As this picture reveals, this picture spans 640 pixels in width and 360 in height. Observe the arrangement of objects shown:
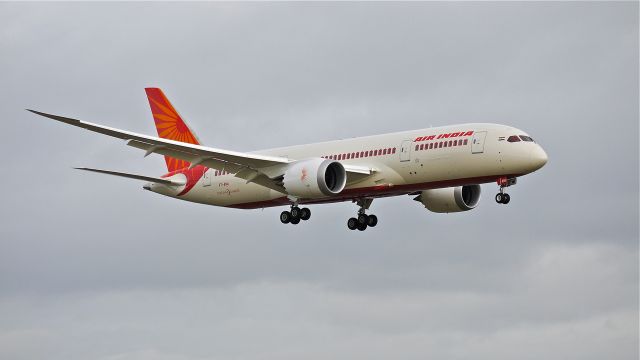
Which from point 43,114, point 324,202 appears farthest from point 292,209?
point 43,114

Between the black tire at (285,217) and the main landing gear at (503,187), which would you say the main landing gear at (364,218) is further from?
the main landing gear at (503,187)

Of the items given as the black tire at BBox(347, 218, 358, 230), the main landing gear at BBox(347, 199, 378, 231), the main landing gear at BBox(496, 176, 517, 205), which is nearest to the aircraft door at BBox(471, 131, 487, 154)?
the main landing gear at BBox(496, 176, 517, 205)

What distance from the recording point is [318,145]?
77312mm

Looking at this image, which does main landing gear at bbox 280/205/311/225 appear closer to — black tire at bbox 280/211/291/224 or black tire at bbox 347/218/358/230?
black tire at bbox 280/211/291/224

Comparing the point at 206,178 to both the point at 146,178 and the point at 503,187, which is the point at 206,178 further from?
the point at 503,187

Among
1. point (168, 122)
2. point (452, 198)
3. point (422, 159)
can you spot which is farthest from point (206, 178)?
point (422, 159)

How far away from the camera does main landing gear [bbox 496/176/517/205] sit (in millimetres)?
69062

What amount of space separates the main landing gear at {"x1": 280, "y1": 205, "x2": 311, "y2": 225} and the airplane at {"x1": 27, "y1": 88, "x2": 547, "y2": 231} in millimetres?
54

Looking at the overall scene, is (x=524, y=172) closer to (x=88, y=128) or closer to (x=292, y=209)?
(x=292, y=209)

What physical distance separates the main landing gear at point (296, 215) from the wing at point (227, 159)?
123 cm

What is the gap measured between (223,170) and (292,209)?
4282 millimetres

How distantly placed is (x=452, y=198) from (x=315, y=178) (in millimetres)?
11358

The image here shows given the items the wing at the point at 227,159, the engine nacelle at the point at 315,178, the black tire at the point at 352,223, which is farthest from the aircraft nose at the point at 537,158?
the black tire at the point at 352,223

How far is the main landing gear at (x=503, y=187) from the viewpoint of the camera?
69062mm
